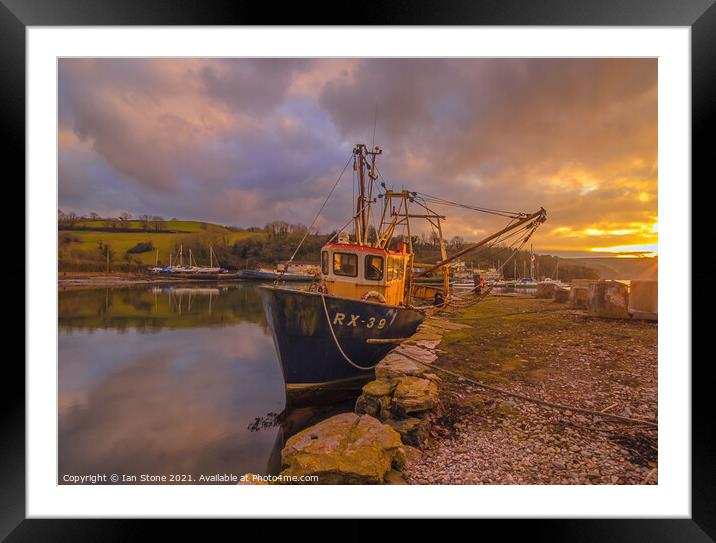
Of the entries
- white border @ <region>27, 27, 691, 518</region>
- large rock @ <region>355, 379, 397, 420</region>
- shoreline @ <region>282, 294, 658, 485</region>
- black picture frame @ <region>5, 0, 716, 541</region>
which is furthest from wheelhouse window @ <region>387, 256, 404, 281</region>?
black picture frame @ <region>5, 0, 716, 541</region>

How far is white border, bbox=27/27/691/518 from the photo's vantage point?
110 inches

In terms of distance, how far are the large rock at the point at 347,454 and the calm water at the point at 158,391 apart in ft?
2.73

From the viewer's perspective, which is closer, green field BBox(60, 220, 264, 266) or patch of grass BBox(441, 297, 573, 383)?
green field BBox(60, 220, 264, 266)

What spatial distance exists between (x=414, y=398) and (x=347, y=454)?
1.17 metres

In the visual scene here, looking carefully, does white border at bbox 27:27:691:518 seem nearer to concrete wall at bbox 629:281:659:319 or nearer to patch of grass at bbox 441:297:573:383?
concrete wall at bbox 629:281:659:319

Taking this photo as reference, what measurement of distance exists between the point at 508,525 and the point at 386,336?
296cm

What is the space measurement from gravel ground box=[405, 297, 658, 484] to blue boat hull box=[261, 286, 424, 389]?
4.86 ft

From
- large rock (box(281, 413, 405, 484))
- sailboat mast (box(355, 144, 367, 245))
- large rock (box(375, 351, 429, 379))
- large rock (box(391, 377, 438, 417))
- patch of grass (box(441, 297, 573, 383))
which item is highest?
sailboat mast (box(355, 144, 367, 245))

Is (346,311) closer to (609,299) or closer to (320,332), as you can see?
Result: (320,332)

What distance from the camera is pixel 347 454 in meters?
2.86
